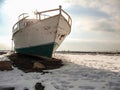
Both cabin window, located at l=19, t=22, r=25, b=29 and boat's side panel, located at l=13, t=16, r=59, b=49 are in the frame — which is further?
cabin window, located at l=19, t=22, r=25, b=29

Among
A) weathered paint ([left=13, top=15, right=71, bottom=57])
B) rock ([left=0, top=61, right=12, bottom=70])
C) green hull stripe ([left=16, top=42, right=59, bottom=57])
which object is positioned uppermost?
weathered paint ([left=13, top=15, right=71, bottom=57])

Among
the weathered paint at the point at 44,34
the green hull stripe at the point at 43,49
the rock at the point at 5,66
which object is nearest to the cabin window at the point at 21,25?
the weathered paint at the point at 44,34

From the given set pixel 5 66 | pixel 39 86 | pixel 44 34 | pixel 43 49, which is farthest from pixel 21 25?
pixel 39 86

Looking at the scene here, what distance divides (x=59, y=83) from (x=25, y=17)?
38.8ft

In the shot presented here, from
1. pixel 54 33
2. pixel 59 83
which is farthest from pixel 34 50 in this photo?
pixel 59 83

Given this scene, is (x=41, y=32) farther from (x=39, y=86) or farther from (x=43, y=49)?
(x=39, y=86)

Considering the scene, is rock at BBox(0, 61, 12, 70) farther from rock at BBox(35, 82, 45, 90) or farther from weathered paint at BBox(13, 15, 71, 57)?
weathered paint at BBox(13, 15, 71, 57)

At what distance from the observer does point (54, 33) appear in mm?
18281

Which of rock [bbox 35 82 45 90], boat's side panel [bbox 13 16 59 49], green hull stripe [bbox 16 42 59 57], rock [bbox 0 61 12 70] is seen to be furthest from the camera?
green hull stripe [bbox 16 42 59 57]

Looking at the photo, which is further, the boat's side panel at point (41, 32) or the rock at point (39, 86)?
the boat's side panel at point (41, 32)

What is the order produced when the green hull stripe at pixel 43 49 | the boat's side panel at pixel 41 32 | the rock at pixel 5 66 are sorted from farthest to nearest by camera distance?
the green hull stripe at pixel 43 49, the boat's side panel at pixel 41 32, the rock at pixel 5 66

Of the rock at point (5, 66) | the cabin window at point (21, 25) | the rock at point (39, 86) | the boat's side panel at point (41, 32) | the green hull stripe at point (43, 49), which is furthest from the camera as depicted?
the cabin window at point (21, 25)

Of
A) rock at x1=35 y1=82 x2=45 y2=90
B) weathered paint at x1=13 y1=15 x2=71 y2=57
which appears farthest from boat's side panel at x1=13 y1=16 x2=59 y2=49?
rock at x1=35 y1=82 x2=45 y2=90

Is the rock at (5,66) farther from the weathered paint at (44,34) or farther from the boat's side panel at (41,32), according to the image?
the boat's side panel at (41,32)
